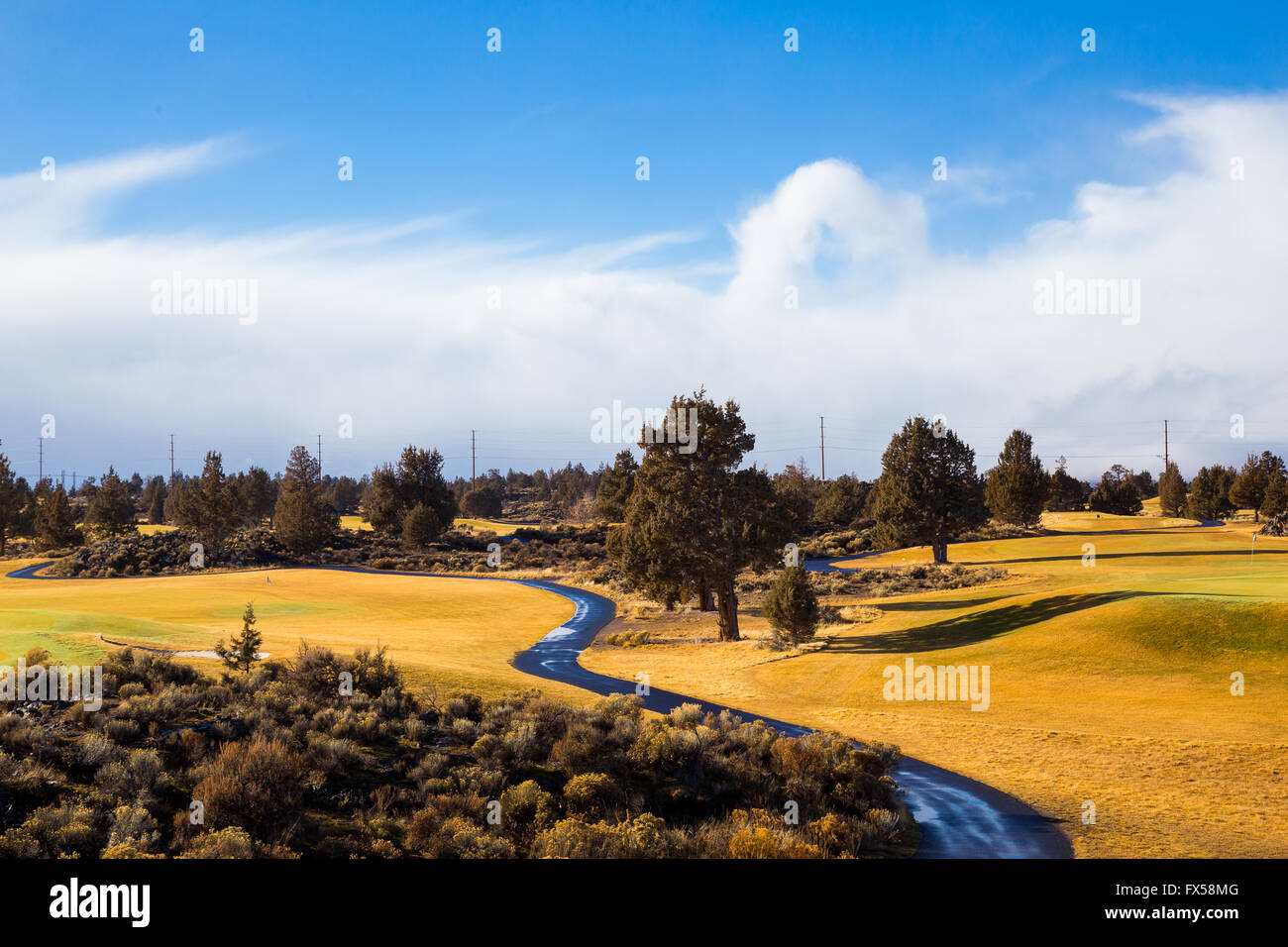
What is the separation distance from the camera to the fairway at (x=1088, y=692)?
1659 cm

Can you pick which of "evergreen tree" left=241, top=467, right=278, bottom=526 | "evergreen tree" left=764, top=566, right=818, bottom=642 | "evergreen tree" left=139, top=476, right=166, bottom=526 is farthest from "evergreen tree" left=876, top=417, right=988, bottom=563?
"evergreen tree" left=139, top=476, right=166, bottom=526

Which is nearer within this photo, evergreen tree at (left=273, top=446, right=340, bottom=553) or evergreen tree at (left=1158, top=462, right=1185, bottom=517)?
evergreen tree at (left=273, top=446, right=340, bottom=553)

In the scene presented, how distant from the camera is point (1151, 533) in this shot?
273ft

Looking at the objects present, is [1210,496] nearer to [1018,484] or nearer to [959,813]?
[1018,484]

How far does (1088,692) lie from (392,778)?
22.8m

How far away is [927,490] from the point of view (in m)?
65.9

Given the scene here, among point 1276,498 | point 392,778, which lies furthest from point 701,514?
point 1276,498

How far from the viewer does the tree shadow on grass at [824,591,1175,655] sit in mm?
33719

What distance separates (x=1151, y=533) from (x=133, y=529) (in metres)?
127

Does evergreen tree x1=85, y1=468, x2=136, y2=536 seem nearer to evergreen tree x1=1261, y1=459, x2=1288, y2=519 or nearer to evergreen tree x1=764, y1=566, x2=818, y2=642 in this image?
evergreen tree x1=764, y1=566, x2=818, y2=642

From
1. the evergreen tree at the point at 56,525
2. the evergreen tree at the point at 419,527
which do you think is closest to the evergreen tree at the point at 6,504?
the evergreen tree at the point at 56,525

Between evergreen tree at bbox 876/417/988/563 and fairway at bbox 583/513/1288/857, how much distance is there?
18427 millimetres

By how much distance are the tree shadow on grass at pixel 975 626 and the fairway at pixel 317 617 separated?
14.8 m

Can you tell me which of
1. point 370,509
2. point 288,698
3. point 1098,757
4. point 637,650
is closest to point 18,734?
point 288,698
